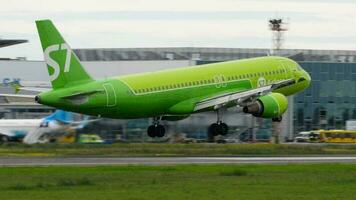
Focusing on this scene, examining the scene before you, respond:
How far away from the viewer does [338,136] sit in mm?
118000

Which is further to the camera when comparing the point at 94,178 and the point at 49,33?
the point at 49,33

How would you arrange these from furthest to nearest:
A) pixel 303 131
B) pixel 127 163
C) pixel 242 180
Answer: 1. pixel 303 131
2. pixel 127 163
3. pixel 242 180

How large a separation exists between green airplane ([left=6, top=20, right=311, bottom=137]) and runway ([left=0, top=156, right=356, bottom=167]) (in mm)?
5025

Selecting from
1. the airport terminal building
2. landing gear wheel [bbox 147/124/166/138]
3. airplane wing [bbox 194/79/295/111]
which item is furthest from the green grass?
the airport terminal building

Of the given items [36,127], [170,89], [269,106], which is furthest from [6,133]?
[269,106]

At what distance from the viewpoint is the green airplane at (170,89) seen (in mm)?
65250

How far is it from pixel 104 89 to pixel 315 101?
217 ft

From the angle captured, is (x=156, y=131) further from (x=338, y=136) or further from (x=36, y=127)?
(x=338, y=136)

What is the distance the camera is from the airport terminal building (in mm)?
124812

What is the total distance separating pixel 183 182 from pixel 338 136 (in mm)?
78290

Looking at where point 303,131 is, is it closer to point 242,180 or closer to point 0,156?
point 0,156

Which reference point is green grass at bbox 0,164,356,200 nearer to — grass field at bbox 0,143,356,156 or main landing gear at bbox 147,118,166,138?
grass field at bbox 0,143,356,156

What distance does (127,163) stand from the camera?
56.2m

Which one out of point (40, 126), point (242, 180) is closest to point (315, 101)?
point (40, 126)
